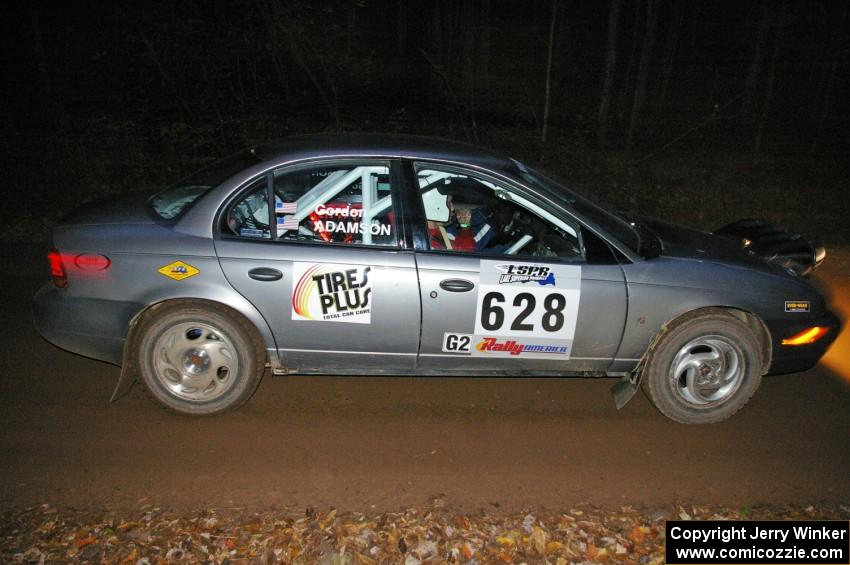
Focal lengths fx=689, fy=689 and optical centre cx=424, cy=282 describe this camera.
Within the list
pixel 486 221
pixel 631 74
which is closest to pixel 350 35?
pixel 631 74

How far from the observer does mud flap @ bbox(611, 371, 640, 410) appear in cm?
458

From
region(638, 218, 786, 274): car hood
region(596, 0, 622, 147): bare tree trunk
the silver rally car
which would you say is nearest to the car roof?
the silver rally car

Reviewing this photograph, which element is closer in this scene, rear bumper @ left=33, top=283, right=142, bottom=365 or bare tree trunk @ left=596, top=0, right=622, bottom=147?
rear bumper @ left=33, top=283, right=142, bottom=365

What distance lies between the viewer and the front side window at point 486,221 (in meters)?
4.39

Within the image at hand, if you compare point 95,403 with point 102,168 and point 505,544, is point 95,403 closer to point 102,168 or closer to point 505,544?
point 505,544

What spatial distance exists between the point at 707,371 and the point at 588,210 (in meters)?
1.33

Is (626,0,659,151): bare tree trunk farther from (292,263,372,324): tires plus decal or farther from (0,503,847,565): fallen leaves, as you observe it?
(0,503,847,565): fallen leaves

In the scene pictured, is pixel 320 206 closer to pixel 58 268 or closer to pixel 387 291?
pixel 387 291

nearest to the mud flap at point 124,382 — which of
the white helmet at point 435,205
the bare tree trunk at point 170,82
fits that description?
the white helmet at point 435,205

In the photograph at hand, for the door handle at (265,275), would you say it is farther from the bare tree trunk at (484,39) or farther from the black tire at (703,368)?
the bare tree trunk at (484,39)

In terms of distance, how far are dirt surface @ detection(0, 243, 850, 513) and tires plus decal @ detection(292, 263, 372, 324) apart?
763mm

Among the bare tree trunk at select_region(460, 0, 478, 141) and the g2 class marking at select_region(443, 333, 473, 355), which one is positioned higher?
the bare tree trunk at select_region(460, 0, 478, 141)

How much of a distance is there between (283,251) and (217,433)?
3.99 ft

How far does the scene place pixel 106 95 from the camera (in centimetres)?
1628
